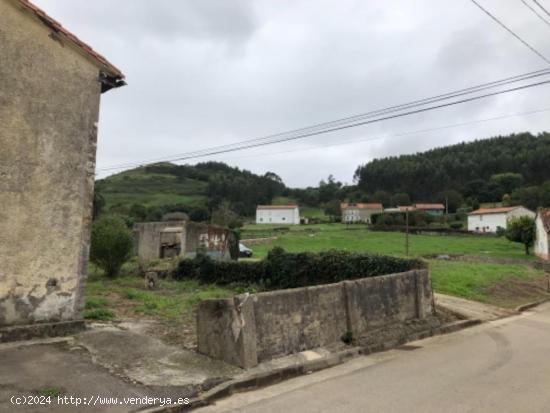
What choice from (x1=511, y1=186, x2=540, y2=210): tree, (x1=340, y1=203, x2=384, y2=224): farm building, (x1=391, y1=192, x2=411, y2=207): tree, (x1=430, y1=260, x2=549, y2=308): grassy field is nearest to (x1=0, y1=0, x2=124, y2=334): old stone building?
(x1=430, y1=260, x2=549, y2=308): grassy field

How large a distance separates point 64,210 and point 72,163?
102 centimetres

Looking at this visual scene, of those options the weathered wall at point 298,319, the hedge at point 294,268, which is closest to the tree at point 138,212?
the hedge at point 294,268

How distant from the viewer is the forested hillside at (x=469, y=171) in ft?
362

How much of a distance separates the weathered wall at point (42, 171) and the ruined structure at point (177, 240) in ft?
63.9

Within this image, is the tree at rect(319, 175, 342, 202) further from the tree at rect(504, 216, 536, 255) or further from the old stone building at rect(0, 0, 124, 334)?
the old stone building at rect(0, 0, 124, 334)

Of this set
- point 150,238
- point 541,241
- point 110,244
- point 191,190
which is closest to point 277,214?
point 191,190

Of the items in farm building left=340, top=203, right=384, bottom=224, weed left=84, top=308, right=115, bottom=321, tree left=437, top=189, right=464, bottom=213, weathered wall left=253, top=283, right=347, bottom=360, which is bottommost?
weed left=84, top=308, right=115, bottom=321

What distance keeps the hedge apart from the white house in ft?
90.9

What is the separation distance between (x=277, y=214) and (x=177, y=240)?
8055cm

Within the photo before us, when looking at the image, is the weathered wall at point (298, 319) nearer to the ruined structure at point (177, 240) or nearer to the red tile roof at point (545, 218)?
the ruined structure at point (177, 240)

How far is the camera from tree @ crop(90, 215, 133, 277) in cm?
2139

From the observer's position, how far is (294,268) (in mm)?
19891

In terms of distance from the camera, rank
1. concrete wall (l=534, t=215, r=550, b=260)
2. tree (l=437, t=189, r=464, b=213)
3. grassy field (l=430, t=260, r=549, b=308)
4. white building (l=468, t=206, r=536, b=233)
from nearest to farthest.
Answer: grassy field (l=430, t=260, r=549, b=308) < concrete wall (l=534, t=215, r=550, b=260) < white building (l=468, t=206, r=536, b=233) < tree (l=437, t=189, r=464, b=213)

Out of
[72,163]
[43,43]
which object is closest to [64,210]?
[72,163]
